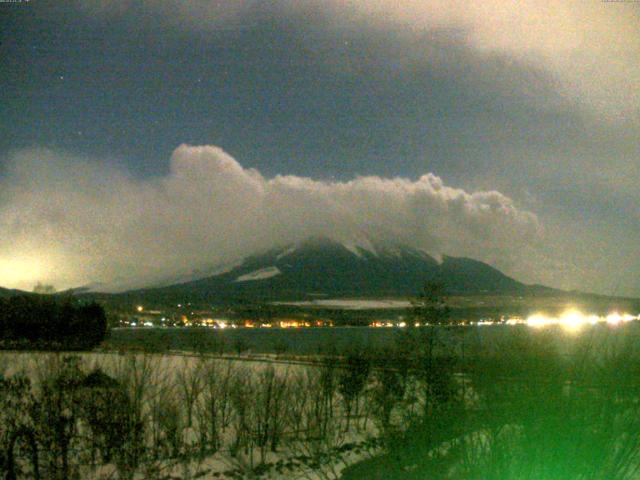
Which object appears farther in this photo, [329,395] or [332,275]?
[332,275]

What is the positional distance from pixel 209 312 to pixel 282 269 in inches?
2751

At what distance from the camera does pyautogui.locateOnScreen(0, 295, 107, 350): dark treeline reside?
1766 inches

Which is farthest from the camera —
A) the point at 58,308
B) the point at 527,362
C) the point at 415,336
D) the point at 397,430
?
the point at 58,308

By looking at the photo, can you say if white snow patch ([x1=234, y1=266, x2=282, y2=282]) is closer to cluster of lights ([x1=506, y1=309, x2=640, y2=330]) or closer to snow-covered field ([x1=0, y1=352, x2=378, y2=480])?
snow-covered field ([x1=0, y1=352, x2=378, y2=480])

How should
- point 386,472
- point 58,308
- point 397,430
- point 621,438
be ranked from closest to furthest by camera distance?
point 621,438
point 397,430
point 386,472
point 58,308

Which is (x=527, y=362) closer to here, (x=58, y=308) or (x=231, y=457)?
(x=231, y=457)

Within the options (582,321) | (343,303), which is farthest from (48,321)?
(343,303)

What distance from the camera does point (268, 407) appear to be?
17.2 metres

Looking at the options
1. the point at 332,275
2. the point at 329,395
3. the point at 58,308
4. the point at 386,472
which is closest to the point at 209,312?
the point at 58,308

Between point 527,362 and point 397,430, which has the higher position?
point 527,362

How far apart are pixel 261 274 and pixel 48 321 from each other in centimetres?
12745

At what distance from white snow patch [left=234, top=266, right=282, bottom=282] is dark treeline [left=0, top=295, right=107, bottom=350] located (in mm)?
113145

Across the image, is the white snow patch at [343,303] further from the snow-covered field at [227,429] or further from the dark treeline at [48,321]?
the snow-covered field at [227,429]

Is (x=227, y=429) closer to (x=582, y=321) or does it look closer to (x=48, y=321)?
(x=582, y=321)
